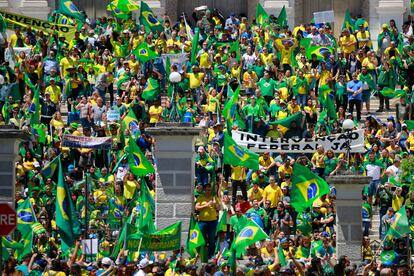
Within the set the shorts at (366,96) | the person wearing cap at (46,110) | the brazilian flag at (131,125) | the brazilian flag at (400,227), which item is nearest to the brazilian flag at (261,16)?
the shorts at (366,96)

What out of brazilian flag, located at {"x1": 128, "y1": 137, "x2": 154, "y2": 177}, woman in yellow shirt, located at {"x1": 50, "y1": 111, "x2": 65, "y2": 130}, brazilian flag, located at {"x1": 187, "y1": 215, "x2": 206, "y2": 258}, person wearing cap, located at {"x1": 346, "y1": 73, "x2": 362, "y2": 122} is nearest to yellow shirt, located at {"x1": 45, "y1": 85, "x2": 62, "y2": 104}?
woman in yellow shirt, located at {"x1": 50, "y1": 111, "x2": 65, "y2": 130}

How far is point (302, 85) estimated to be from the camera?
156ft

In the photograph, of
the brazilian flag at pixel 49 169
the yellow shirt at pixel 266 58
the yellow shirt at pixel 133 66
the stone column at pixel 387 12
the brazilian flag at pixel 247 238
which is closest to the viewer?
the brazilian flag at pixel 247 238

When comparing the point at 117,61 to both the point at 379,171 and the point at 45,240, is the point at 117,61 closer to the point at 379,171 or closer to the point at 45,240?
the point at 379,171

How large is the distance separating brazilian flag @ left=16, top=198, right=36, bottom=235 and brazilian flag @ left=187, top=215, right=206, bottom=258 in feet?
8.98

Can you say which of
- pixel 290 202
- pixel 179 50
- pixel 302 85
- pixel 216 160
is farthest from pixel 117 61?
pixel 290 202

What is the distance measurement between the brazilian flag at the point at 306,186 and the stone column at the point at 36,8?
79.9 ft

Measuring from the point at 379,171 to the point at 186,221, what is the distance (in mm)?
6752

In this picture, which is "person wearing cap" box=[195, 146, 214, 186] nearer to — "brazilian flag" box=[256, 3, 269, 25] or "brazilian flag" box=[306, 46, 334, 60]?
"brazilian flag" box=[306, 46, 334, 60]

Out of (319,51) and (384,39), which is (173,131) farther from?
(384,39)

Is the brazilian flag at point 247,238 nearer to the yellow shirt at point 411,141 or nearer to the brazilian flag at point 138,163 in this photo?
the brazilian flag at point 138,163

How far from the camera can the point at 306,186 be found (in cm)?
3694

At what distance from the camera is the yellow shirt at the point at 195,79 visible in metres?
48.0

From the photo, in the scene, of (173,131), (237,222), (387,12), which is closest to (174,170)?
(173,131)
